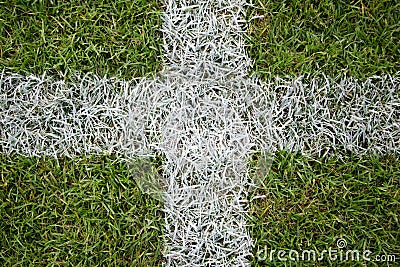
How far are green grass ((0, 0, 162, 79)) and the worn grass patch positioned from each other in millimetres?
562

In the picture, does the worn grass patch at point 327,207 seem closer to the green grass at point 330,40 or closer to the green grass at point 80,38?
the green grass at point 330,40

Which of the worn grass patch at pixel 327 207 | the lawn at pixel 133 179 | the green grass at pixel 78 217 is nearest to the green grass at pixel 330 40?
the lawn at pixel 133 179

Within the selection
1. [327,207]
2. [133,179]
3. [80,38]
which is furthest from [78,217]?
[327,207]

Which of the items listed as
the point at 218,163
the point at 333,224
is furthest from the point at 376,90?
the point at 218,163

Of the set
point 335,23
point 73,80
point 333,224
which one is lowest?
point 333,224

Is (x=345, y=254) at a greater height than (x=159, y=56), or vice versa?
(x=159, y=56)

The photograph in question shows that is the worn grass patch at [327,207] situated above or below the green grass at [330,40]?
below

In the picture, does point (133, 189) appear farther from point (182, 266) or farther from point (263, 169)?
point (263, 169)

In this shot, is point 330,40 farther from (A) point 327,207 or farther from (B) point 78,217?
(B) point 78,217

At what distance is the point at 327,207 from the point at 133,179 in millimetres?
616

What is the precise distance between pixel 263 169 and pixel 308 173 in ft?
0.47

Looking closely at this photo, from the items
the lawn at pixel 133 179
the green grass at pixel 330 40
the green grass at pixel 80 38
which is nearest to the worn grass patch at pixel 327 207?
the lawn at pixel 133 179

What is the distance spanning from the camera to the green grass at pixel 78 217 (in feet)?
5.00

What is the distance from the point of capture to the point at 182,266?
152cm
